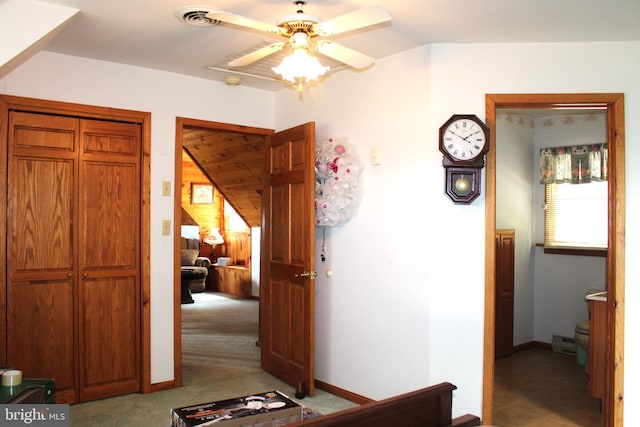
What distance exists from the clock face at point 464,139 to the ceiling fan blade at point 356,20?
3.38ft

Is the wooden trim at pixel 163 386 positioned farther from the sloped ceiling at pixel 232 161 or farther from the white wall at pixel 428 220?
the sloped ceiling at pixel 232 161

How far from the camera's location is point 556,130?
511 centimetres

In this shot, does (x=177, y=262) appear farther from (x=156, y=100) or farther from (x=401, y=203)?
(x=401, y=203)

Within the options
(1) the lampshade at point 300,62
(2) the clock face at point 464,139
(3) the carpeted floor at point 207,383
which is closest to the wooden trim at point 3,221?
(3) the carpeted floor at point 207,383

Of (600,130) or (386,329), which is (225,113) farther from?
(600,130)

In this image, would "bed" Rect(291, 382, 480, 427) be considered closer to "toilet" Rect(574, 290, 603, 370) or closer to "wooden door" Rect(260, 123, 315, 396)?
"wooden door" Rect(260, 123, 315, 396)

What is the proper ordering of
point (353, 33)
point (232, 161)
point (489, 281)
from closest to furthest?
point (353, 33) < point (489, 281) < point (232, 161)

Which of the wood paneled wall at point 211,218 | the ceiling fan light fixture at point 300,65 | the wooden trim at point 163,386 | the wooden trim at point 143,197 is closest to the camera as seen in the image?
the ceiling fan light fixture at point 300,65

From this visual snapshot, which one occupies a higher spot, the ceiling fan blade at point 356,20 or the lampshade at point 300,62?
the ceiling fan blade at point 356,20

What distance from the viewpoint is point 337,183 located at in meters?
3.62

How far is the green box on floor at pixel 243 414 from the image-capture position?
1.71 meters

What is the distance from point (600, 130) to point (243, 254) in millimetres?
5699

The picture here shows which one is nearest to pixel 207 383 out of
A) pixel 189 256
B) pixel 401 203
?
pixel 401 203

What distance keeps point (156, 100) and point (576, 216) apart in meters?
4.04
